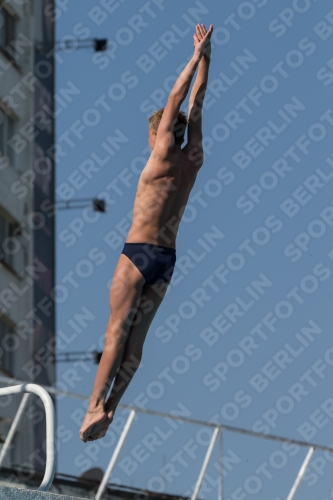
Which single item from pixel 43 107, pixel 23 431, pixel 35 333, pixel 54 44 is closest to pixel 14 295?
pixel 35 333

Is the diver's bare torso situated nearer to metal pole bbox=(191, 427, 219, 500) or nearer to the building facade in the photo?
metal pole bbox=(191, 427, 219, 500)

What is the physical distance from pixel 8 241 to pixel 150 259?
17028mm

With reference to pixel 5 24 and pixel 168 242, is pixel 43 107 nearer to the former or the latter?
pixel 5 24

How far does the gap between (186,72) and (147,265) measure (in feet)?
4.42

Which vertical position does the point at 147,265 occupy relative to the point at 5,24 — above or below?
above

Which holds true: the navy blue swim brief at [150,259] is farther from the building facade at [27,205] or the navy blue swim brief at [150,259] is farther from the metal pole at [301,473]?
the building facade at [27,205]

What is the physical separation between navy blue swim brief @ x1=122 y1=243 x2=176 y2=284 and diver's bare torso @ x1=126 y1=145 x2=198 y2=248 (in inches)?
1.7

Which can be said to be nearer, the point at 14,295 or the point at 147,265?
the point at 147,265

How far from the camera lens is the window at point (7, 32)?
25344 mm

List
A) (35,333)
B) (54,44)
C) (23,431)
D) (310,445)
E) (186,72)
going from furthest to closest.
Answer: (54,44) → (35,333) → (23,431) → (310,445) → (186,72)

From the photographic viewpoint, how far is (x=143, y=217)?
8.20 metres

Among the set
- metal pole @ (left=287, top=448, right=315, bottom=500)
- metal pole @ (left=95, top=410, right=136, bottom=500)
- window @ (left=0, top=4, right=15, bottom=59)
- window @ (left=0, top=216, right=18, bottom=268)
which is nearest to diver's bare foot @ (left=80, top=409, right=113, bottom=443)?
metal pole @ (left=95, top=410, right=136, bottom=500)

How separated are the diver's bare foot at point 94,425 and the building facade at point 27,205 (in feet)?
50.3

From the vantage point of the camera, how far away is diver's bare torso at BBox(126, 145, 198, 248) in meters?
8.16
